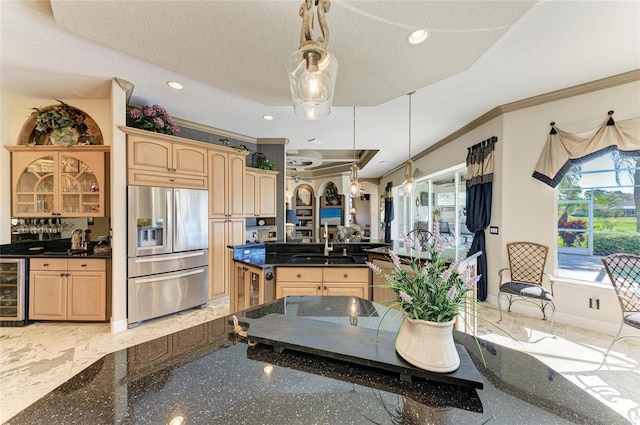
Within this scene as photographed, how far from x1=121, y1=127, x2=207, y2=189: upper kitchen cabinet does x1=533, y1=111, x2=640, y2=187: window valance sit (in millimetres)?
4493

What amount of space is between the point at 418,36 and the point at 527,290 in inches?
117

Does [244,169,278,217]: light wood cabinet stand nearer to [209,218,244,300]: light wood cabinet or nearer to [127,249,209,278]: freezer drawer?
[209,218,244,300]: light wood cabinet

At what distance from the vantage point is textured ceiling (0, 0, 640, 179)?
154 cm

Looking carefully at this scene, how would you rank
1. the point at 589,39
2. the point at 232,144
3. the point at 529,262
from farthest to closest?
the point at 232,144 → the point at 529,262 → the point at 589,39

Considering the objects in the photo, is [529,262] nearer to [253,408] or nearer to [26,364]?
[253,408]

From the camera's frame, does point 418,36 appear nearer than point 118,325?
Yes

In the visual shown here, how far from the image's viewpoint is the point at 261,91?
2.54m

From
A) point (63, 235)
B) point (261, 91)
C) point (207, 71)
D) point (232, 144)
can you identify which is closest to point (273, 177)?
point (232, 144)

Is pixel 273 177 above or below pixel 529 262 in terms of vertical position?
above

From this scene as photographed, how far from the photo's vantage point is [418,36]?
1.67 m

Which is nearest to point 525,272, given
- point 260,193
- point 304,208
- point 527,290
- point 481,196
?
point 527,290

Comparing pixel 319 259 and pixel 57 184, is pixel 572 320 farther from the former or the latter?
pixel 57 184

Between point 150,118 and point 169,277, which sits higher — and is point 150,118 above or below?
above

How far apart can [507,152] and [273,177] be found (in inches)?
145
